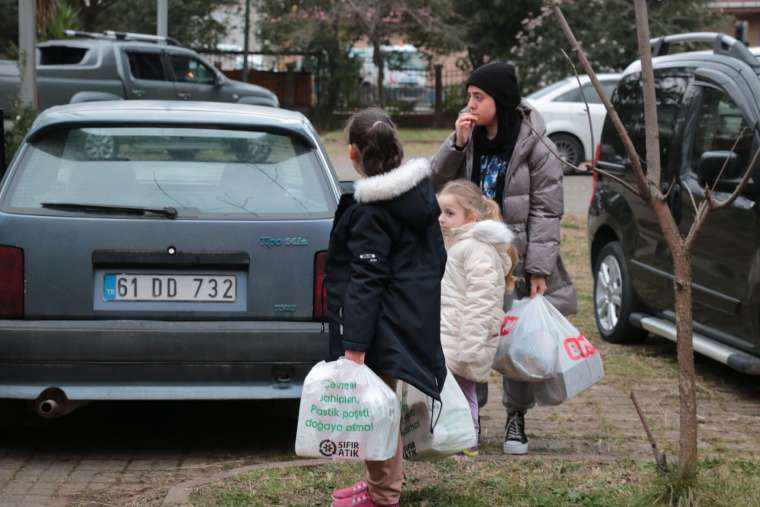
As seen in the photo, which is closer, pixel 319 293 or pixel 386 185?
pixel 386 185

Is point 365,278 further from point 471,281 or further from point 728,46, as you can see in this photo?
point 728,46

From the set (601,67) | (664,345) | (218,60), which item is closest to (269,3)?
(218,60)

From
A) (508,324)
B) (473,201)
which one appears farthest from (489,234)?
(508,324)

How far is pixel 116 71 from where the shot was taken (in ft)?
75.1

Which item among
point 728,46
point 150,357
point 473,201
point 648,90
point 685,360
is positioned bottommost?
point 150,357

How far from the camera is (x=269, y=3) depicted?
38.9 m

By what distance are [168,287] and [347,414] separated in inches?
66.4

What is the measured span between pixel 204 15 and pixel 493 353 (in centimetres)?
3673

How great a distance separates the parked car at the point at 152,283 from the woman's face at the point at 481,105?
2.55 feet

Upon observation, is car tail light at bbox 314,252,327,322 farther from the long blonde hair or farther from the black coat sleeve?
the black coat sleeve

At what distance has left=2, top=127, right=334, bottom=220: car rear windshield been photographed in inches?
229

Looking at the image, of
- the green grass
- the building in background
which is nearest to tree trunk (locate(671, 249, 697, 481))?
the green grass

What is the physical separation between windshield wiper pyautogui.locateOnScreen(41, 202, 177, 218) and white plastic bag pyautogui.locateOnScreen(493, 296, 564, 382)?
1560mm

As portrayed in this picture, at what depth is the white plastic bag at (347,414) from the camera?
4293 mm
